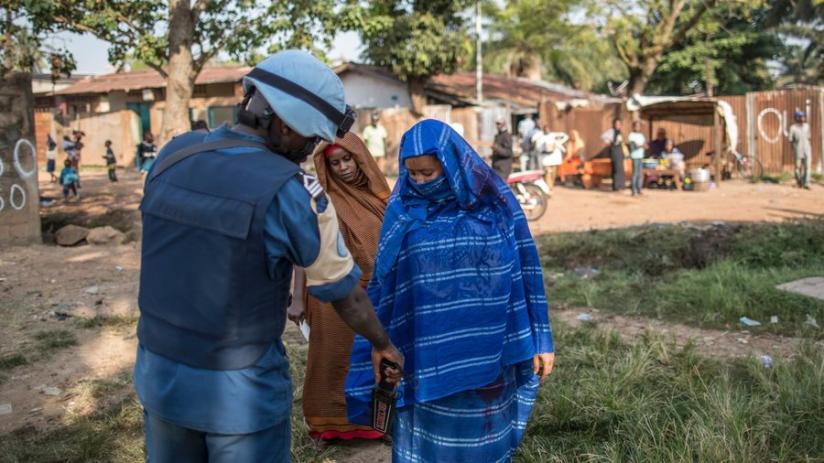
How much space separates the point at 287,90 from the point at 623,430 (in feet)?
7.95

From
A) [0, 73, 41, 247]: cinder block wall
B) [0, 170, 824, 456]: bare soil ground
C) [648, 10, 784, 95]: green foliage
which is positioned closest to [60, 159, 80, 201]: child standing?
A: [0, 170, 824, 456]: bare soil ground

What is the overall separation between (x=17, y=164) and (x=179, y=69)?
2821mm

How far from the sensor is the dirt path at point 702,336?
4906 mm

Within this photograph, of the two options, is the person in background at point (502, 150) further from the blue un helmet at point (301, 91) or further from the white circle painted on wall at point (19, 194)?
the blue un helmet at point (301, 91)

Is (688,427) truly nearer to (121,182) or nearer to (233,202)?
(233,202)

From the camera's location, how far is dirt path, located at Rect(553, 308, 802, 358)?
491 cm

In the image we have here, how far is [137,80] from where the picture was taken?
2602 cm

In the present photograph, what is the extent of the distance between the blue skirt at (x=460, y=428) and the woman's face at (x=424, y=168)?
759mm

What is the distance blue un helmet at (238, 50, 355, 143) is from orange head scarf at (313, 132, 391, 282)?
1800 millimetres

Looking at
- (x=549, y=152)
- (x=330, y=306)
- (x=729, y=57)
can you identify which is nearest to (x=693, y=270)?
(x=330, y=306)

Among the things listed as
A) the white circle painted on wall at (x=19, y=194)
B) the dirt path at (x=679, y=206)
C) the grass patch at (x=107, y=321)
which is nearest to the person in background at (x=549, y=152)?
the dirt path at (x=679, y=206)

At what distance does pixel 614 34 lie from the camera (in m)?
23.5

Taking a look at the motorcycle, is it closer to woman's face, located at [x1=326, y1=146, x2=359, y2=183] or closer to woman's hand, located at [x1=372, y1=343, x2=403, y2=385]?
woman's face, located at [x1=326, y1=146, x2=359, y2=183]

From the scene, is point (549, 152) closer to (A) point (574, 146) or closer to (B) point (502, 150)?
(A) point (574, 146)
